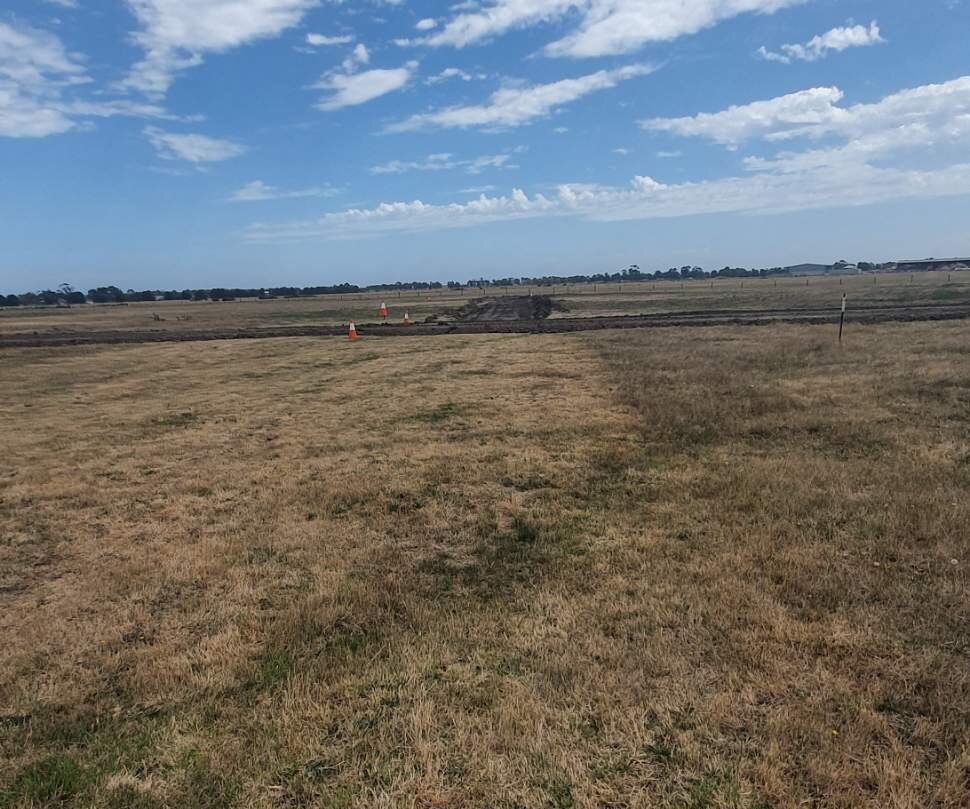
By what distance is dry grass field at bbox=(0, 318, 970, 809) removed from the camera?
337 cm

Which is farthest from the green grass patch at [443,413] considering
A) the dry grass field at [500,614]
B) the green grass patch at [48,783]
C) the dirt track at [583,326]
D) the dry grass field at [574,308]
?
the dry grass field at [574,308]

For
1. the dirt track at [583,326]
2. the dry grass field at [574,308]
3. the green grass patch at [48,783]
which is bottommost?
the green grass patch at [48,783]

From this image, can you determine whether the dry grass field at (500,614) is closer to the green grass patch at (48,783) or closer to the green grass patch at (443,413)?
the green grass patch at (48,783)

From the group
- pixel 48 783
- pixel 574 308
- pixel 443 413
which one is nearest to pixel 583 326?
pixel 574 308

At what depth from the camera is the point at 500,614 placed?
199 inches

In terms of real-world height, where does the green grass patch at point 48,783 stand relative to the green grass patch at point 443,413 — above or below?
below

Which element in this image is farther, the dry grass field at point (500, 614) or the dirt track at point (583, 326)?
the dirt track at point (583, 326)

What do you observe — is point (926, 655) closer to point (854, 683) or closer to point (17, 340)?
point (854, 683)

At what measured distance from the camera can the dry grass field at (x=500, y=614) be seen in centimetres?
337

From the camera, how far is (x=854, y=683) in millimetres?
3916

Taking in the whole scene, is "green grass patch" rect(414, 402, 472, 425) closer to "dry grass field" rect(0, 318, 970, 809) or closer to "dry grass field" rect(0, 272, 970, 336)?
"dry grass field" rect(0, 318, 970, 809)

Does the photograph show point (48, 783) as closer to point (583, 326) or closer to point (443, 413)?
point (443, 413)

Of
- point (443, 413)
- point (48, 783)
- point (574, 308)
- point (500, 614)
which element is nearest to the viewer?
point (48, 783)

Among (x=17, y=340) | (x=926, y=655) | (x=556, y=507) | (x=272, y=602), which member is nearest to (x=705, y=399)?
(x=556, y=507)
